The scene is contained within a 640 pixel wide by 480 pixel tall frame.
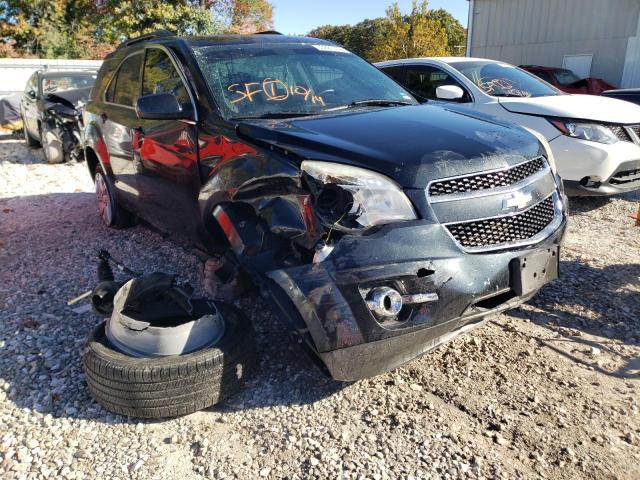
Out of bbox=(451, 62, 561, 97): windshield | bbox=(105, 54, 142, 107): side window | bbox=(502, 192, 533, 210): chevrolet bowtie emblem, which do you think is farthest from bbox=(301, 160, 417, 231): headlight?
bbox=(451, 62, 561, 97): windshield

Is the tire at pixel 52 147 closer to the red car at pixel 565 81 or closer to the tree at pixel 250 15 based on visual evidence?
the red car at pixel 565 81

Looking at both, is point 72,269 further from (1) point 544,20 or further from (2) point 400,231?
(1) point 544,20

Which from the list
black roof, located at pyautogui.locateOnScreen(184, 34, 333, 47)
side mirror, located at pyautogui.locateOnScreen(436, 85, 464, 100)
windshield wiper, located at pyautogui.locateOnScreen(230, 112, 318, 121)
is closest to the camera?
windshield wiper, located at pyautogui.locateOnScreen(230, 112, 318, 121)

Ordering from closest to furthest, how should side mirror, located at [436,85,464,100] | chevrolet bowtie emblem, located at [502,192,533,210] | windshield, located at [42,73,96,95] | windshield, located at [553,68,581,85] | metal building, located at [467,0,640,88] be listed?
chevrolet bowtie emblem, located at [502,192,533,210] < side mirror, located at [436,85,464,100] < windshield, located at [42,73,96,95] < windshield, located at [553,68,581,85] < metal building, located at [467,0,640,88]

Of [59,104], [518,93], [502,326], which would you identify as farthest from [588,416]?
[59,104]

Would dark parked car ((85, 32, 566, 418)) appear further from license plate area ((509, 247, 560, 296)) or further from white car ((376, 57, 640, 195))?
white car ((376, 57, 640, 195))

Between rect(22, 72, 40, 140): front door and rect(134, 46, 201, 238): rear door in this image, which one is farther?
rect(22, 72, 40, 140): front door

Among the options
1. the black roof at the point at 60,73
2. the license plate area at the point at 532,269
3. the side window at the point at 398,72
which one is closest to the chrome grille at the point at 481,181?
the license plate area at the point at 532,269

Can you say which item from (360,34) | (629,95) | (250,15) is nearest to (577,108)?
(629,95)

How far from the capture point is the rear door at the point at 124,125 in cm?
425

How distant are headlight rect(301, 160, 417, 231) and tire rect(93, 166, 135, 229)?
3.31 metres

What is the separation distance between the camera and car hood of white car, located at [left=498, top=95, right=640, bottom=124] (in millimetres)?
5344

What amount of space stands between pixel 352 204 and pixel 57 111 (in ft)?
28.6

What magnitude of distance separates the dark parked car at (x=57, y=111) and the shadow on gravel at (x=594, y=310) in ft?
27.5
